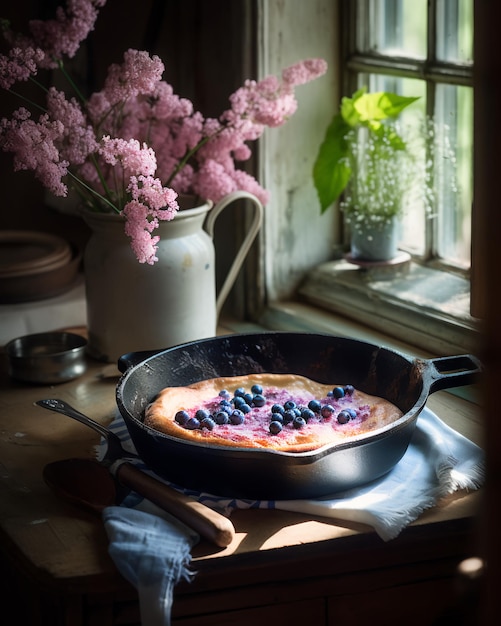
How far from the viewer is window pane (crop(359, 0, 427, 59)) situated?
1.85m

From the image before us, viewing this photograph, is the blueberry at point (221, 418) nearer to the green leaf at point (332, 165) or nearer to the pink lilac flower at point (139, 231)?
the pink lilac flower at point (139, 231)

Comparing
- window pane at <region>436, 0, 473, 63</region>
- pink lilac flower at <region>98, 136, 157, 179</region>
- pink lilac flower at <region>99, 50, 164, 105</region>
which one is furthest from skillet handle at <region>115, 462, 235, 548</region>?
window pane at <region>436, 0, 473, 63</region>

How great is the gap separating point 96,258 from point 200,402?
1.28 ft

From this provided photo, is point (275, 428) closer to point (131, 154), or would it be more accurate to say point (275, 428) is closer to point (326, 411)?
point (326, 411)

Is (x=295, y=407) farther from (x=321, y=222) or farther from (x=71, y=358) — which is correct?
(x=321, y=222)

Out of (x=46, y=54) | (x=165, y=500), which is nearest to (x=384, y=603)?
(x=165, y=500)

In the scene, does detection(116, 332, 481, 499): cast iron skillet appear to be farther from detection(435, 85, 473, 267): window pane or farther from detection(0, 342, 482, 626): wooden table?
detection(435, 85, 473, 267): window pane

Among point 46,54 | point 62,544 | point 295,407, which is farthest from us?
point 46,54

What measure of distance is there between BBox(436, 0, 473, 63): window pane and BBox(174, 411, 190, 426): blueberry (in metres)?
0.81

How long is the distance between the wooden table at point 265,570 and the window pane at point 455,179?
0.73 m

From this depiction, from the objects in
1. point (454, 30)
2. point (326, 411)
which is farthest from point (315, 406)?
point (454, 30)

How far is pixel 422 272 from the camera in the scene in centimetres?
196

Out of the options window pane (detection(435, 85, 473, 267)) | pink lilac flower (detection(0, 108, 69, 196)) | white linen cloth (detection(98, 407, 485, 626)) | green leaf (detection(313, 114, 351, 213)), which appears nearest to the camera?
white linen cloth (detection(98, 407, 485, 626))

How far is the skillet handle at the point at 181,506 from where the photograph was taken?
1.16 meters
